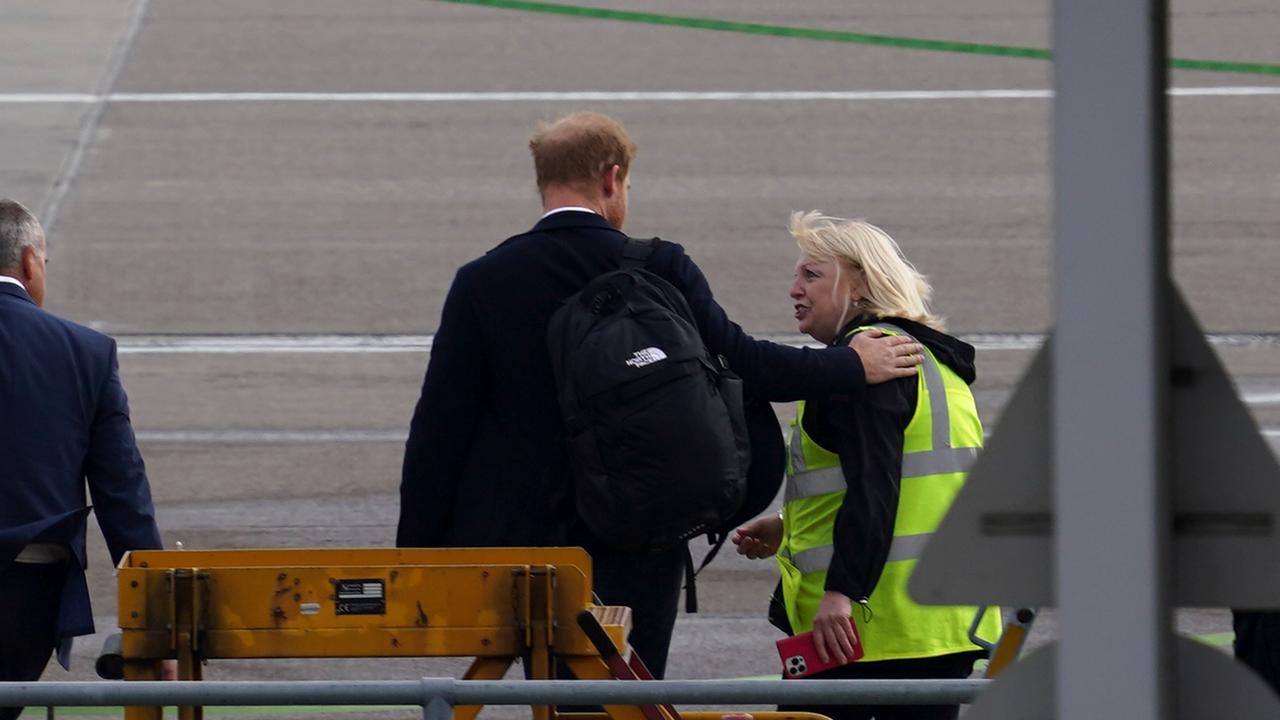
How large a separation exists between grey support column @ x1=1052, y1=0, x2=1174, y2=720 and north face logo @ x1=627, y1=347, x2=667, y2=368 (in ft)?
7.92

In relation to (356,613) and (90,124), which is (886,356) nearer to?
(356,613)

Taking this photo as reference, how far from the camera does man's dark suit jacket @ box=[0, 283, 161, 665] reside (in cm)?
515

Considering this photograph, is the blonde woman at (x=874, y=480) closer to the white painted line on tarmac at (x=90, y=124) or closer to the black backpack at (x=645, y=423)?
the black backpack at (x=645, y=423)

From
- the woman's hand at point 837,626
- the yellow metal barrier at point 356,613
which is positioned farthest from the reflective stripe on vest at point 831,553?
the yellow metal barrier at point 356,613

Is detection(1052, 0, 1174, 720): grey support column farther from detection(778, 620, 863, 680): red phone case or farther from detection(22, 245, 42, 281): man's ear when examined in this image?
detection(22, 245, 42, 281): man's ear

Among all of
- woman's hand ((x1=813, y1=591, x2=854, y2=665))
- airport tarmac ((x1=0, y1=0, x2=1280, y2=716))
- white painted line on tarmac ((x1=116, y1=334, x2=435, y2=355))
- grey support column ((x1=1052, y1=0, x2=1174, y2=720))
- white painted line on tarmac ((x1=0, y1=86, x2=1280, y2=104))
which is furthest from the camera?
white painted line on tarmac ((x1=0, y1=86, x2=1280, y2=104))

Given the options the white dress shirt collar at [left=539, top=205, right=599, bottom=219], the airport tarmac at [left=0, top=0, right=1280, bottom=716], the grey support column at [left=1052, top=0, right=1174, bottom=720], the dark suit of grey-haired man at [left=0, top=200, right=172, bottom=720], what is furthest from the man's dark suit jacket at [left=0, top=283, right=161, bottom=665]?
the grey support column at [left=1052, top=0, right=1174, bottom=720]

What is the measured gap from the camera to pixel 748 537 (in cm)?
542

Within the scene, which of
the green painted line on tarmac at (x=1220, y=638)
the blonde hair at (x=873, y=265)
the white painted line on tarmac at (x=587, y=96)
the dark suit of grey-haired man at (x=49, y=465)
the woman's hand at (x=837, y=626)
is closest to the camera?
the woman's hand at (x=837, y=626)

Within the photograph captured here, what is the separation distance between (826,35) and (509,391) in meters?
15.7

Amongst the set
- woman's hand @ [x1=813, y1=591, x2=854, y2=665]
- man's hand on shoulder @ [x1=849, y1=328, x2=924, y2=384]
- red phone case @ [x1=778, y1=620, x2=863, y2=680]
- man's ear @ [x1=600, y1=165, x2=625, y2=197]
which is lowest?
Result: red phone case @ [x1=778, y1=620, x2=863, y2=680]

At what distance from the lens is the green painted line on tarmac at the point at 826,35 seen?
18984 millimetres

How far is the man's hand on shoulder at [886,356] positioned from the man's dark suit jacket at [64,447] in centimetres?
193

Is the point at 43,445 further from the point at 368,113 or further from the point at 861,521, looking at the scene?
the point at 368,113
